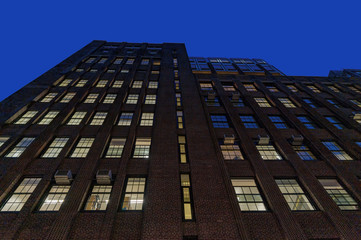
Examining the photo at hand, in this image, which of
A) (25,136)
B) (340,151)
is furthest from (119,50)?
(340,151)

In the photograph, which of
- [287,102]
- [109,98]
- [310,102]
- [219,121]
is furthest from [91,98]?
[310,102]

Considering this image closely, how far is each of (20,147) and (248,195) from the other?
20742 mm

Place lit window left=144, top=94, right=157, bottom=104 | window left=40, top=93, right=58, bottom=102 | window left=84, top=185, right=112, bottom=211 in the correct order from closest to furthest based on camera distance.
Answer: window left=84, top=185, right=112, bottom=211 < window left=40, top=93, right=58, bottom=102 < lit window left=144, top=94, right=157, bottom=104

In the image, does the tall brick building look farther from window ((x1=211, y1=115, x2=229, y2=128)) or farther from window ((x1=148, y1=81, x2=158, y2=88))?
window ((x1=148, y1=81, x2=158, y2=88))

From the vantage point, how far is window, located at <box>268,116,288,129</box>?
67.3ft

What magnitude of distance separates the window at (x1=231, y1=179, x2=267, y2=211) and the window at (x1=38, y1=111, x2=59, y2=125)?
20788 mm

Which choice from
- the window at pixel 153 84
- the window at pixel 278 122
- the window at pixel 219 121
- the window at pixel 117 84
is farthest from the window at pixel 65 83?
the window at pixel 278 122

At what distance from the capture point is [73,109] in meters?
20.3

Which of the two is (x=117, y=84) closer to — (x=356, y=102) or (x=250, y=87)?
(x=250, y=87)

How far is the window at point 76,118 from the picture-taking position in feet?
61.7

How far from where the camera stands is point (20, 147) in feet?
50.6

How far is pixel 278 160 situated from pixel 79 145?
19.1 metres

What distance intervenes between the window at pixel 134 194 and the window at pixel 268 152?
1164 centimetres

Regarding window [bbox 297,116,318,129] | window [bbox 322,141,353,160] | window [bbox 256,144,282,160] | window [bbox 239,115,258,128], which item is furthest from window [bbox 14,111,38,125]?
window [bbox 297,116,318,129]
